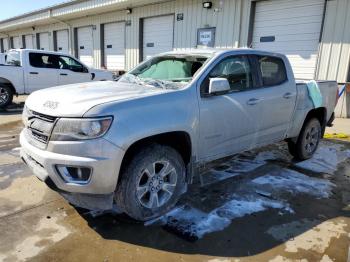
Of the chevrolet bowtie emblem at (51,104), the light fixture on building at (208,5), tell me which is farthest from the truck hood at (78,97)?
the light fixture on building at (208,5)

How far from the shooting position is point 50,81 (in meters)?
11.1

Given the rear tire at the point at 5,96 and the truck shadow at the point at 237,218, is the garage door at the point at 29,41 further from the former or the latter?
the truck shadow at the point at 237,218

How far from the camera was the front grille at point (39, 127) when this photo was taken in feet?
9.83

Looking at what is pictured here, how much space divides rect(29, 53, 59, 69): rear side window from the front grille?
8.23m

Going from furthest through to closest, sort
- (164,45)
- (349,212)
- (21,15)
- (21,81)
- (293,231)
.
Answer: (21,15) < (164,45) < (21,81) < (349,212) < (293,231)

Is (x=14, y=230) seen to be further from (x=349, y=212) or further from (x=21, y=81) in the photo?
(x=21, y=81)

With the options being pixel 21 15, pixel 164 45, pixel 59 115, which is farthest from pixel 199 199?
pixel 21 15

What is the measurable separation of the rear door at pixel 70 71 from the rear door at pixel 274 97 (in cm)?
843

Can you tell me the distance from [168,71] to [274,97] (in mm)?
1555

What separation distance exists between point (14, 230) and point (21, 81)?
8541 millimetres

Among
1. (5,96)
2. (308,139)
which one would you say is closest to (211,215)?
(308,139)

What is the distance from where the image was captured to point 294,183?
4.62m

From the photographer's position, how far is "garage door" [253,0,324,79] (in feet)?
31.4

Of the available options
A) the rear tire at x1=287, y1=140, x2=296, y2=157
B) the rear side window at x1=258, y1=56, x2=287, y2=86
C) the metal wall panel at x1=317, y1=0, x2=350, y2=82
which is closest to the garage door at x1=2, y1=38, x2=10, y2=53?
the metal wall panel at x1=317, y1=0, x2=350, y2=82
